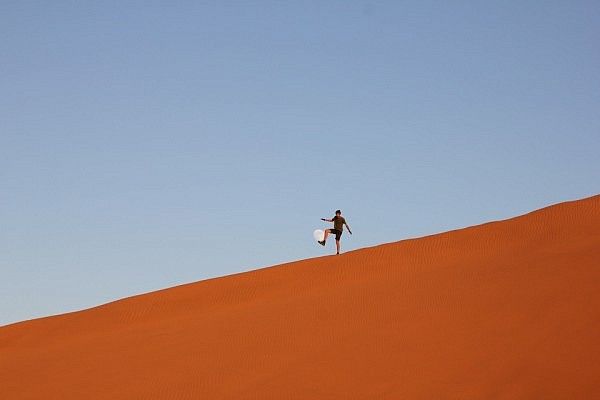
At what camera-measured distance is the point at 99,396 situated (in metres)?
14.0

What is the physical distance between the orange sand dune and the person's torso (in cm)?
66

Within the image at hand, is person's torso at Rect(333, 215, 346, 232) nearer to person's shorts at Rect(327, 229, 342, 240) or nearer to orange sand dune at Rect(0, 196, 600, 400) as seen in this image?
person's shorts at Rect(327, 229, 342, 240)

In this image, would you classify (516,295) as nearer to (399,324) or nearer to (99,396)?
(399,324)

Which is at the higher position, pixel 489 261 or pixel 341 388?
pixel 489 261

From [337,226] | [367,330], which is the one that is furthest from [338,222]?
[367,330]

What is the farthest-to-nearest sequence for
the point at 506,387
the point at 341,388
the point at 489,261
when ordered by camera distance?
the point at 489,261, the point at 341,388, the point at 506,387

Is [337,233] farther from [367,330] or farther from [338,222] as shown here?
[367,330]

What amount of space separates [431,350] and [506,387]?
5.62 feet

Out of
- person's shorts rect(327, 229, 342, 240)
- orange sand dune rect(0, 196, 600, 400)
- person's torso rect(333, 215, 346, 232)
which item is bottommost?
orange sand dune rect(0, 196, 600, 400)

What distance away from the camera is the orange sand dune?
11.9m

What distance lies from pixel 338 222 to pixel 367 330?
6.16m

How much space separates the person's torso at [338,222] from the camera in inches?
797

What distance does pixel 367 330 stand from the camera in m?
14.2

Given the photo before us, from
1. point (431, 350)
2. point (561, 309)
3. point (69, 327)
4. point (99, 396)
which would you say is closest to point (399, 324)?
point (431, 350)
